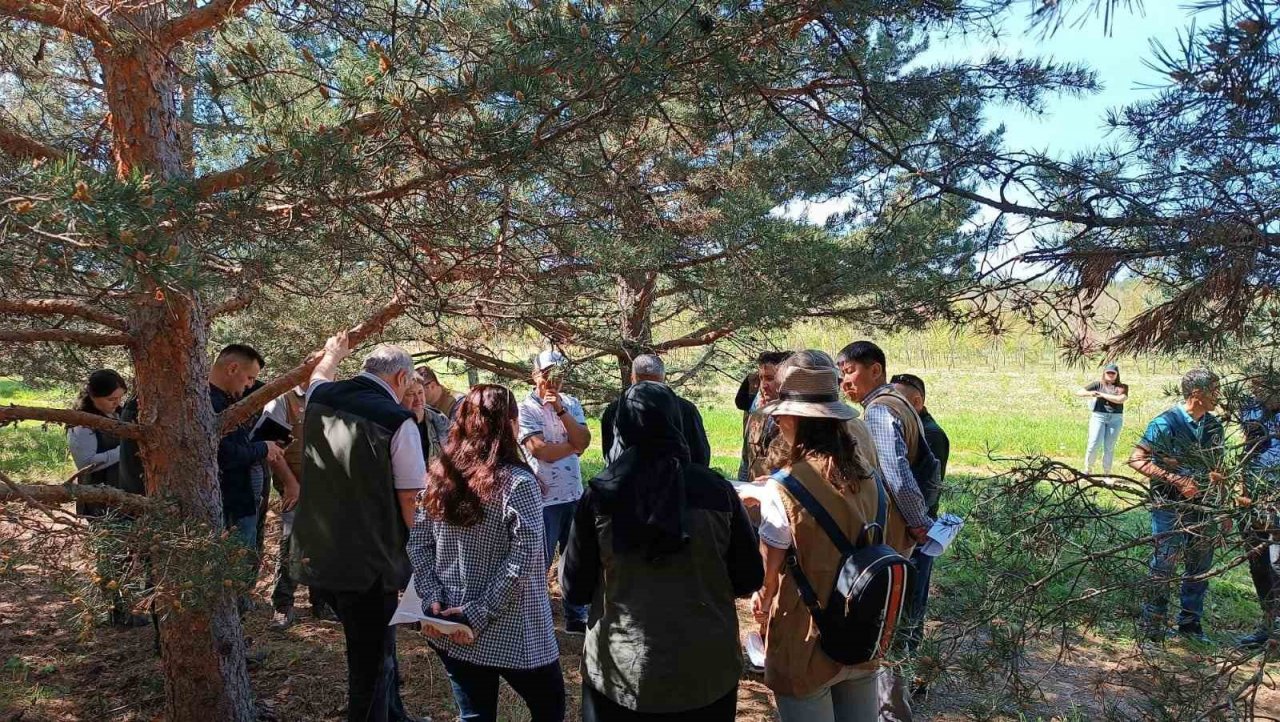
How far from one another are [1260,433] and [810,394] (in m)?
1.11

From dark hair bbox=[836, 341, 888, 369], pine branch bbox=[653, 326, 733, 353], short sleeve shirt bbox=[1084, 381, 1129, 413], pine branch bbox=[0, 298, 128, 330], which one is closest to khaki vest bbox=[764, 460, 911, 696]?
dark hair bbox=[836, 341, 888, 369]

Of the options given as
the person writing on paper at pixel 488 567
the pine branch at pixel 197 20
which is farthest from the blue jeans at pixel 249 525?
the pine branch at pixel 197 20

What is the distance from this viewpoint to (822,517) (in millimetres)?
2238

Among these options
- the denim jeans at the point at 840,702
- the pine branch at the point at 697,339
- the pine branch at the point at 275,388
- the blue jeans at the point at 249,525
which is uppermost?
the pine branch at the point at 697,339

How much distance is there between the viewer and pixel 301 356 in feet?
18.8

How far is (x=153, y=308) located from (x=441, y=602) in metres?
1.72

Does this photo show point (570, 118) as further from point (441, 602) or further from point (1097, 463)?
point (1097, 463)

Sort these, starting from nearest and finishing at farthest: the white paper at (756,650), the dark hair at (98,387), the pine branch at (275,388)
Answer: the white paper at (756,650)
the pine branch at (275,388)
the dark hair at (98,387)

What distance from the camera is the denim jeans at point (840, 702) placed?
2293 millimetres

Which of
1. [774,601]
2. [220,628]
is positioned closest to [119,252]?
[774,601]

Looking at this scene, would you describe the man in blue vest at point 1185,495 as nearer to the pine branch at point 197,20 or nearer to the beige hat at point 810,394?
the beige hat at point 810,394

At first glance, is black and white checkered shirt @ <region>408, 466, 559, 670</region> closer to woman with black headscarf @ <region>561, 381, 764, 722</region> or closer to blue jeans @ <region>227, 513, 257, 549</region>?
woman with black headscarf @ <region>561, 381, 764, 722</region>

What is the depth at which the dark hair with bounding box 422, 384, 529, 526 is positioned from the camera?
249cm

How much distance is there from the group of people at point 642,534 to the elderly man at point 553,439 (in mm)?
1377
